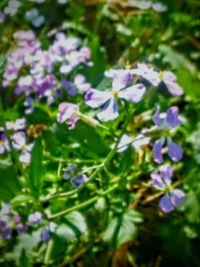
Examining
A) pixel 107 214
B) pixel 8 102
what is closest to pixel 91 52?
pixel 8 102

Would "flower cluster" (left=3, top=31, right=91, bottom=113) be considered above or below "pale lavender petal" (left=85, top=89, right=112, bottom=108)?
below

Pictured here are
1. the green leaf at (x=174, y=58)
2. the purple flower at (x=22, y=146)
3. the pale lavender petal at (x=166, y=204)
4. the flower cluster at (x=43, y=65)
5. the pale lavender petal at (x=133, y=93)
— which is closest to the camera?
the pale lavender petal at (x=133, y=93)

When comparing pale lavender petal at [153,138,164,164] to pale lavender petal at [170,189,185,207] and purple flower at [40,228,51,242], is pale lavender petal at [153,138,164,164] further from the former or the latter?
purple flower at [40,228,51,242]

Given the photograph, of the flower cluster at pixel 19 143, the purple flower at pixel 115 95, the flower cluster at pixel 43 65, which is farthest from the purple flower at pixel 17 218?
the purple flower at pixel 115 95

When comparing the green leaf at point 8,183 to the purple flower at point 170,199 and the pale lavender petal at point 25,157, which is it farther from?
the purple flower at point 170,199

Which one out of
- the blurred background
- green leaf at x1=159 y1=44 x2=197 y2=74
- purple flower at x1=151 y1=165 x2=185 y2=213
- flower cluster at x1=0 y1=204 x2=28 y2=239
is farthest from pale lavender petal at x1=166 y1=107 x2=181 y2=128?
green leaf at x1=159 y1=44 x2=197 y2=74

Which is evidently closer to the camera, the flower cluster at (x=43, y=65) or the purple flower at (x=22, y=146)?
the purple flower at (x=22, y=146)

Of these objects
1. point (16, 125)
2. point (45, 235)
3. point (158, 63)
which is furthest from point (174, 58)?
point (45, 235)
